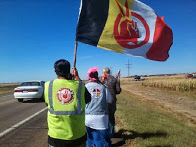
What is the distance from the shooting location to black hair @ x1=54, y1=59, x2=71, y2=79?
2750 millimetres

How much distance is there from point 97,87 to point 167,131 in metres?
3.41

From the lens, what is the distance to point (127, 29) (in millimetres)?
4922

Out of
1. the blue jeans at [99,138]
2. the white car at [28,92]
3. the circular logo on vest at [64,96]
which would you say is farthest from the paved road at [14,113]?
the circular logo on vest at [64,96]

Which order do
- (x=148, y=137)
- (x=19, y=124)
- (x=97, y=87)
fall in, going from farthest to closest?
(x=19, y=124), (x=148, y=137), (x=97, y=87)

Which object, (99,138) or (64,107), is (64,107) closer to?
(64,107)

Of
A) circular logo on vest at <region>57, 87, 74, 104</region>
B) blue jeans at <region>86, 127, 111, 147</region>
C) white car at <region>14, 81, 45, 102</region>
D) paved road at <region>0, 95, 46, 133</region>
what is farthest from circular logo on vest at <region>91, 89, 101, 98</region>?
white car at <region>14, 81, 45, 102</region>

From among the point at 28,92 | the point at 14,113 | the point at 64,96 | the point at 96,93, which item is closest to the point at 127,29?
the point at 96,93

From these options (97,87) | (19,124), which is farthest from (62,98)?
(19,124)

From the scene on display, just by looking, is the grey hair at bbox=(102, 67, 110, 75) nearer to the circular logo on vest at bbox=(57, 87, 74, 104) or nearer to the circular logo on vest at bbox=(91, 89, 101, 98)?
the circular logo on vest at bbox=(91, 89, 101, 98)

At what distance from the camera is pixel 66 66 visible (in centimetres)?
276

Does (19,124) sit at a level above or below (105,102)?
below

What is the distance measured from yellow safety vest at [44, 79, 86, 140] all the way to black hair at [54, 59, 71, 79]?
94 millimetres

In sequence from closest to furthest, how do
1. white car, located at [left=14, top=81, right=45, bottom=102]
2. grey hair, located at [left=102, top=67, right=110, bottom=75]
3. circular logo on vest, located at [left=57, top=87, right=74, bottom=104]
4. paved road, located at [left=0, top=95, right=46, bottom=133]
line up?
1. circular logo on vest, located at [left=57, top=87, right=74, bottom=104]
2. grey hair, located at [left=102, top=67, right=110, bottom=75]
3. paved road, located at [left=0, top=95, right=46, bottom=133]
4. white car, located at [left=14, top=81, right=45, bottom=102]

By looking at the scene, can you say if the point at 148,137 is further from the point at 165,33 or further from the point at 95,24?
the point at 95,24
